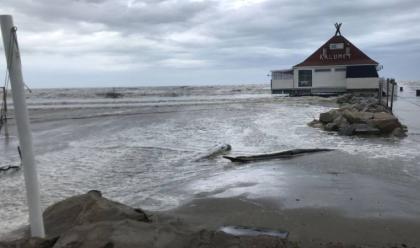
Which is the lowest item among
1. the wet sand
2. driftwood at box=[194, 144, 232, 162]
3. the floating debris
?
driftwood at box=[194, 144, 232, 162]

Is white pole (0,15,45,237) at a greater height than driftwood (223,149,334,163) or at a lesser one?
greater

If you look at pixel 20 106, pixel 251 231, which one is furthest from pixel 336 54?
pixel 20 106

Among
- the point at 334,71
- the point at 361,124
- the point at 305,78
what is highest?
the point at 334,71

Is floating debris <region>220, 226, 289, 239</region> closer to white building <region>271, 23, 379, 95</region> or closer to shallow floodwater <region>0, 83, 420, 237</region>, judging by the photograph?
shallow floodwater <region>0, 83, 420, 237</region>

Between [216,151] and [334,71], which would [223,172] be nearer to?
[216,151]

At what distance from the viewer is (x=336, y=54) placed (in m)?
46.7

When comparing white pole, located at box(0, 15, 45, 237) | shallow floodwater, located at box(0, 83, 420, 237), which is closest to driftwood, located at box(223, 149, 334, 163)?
shallow floodwater, located at box(0, 83, 420, 237)

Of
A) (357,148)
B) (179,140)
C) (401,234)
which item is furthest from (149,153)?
(401,234)

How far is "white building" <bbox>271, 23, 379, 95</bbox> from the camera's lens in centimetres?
4547

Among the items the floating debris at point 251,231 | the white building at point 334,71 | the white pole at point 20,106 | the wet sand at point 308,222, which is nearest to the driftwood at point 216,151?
the wet sand at point 308,222

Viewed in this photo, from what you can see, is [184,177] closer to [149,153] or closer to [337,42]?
[149,153]

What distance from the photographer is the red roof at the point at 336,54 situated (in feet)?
151

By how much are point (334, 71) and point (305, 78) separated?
3197 millimetres

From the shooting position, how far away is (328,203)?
7.02 metres
